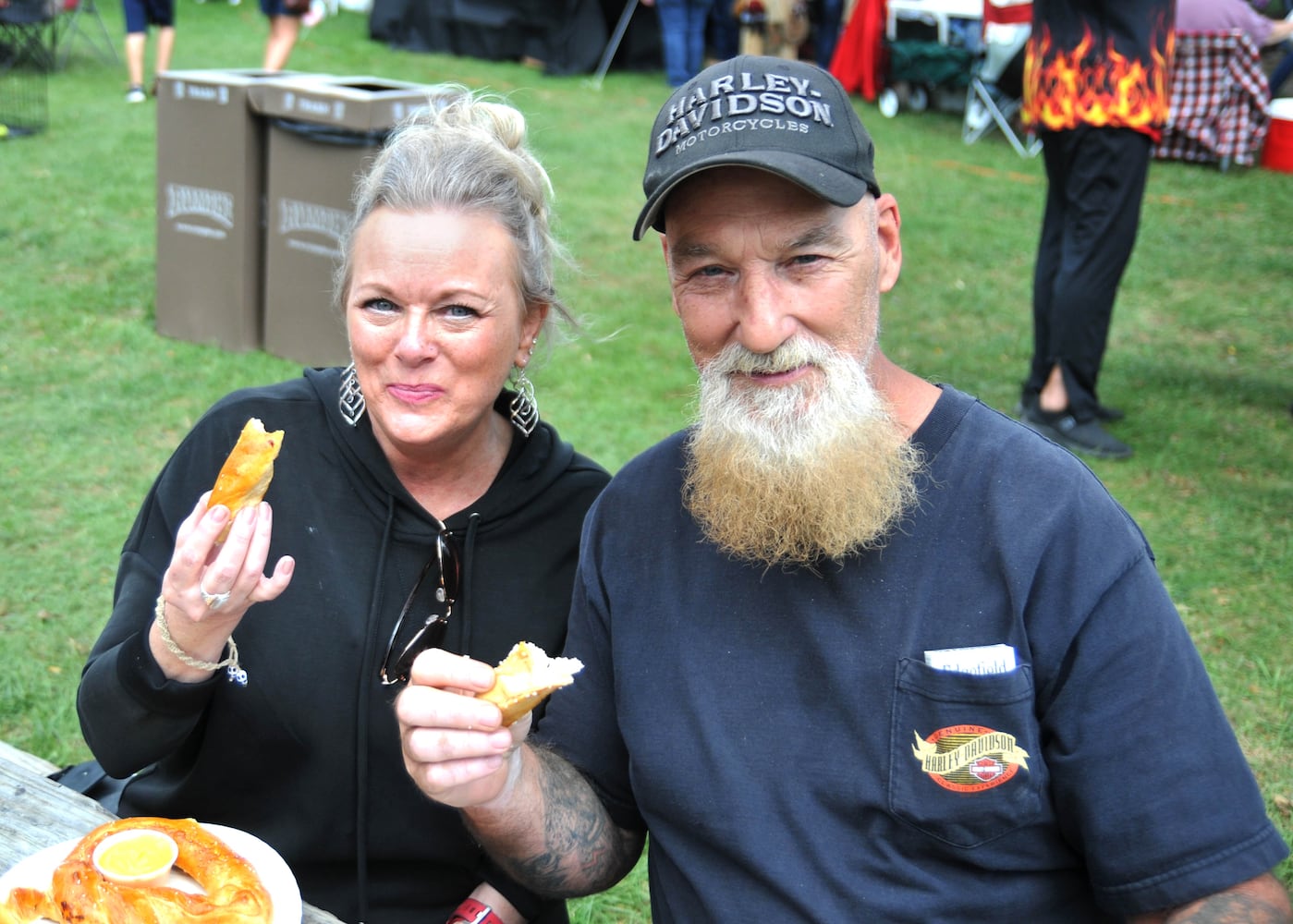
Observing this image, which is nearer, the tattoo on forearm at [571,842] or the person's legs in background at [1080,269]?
the tattoo on forearm at [571,842]

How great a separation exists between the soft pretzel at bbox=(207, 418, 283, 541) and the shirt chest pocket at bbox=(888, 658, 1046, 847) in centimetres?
102

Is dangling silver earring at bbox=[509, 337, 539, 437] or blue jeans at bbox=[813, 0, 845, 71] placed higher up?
blue jeans at bbox=[813, 0, 845, 71]

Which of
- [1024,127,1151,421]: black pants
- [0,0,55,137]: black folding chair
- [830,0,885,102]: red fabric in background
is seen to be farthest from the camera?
[830,0,885,102]: red fabric in background

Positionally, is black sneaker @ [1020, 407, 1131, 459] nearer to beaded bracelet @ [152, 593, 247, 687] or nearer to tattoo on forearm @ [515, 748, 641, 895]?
tattoo on forearm @ [515, 748, 641, 895]

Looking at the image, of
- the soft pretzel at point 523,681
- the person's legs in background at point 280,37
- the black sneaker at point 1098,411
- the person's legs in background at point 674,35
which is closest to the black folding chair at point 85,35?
the person's legs in background at point 280,37

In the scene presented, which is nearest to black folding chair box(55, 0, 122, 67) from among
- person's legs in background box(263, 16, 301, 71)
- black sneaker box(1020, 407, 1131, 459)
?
person's legs in background box(263, 16, 301, 71)

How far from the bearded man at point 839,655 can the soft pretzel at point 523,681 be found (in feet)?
0.10

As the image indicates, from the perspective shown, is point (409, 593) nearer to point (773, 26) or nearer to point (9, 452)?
point (9, 452)

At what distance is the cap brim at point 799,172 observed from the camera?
1.69 m

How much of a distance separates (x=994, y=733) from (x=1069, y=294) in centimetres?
432

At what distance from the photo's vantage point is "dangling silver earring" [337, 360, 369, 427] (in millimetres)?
2336

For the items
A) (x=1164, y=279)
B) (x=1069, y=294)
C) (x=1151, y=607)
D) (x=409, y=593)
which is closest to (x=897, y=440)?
(x=1151, y=607)

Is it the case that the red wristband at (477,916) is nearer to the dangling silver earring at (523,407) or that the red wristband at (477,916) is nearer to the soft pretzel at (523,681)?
the soft pretzel at (523,681)

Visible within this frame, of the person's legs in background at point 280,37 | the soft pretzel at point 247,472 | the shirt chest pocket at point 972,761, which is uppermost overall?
the person's legs in background at point 280,37
